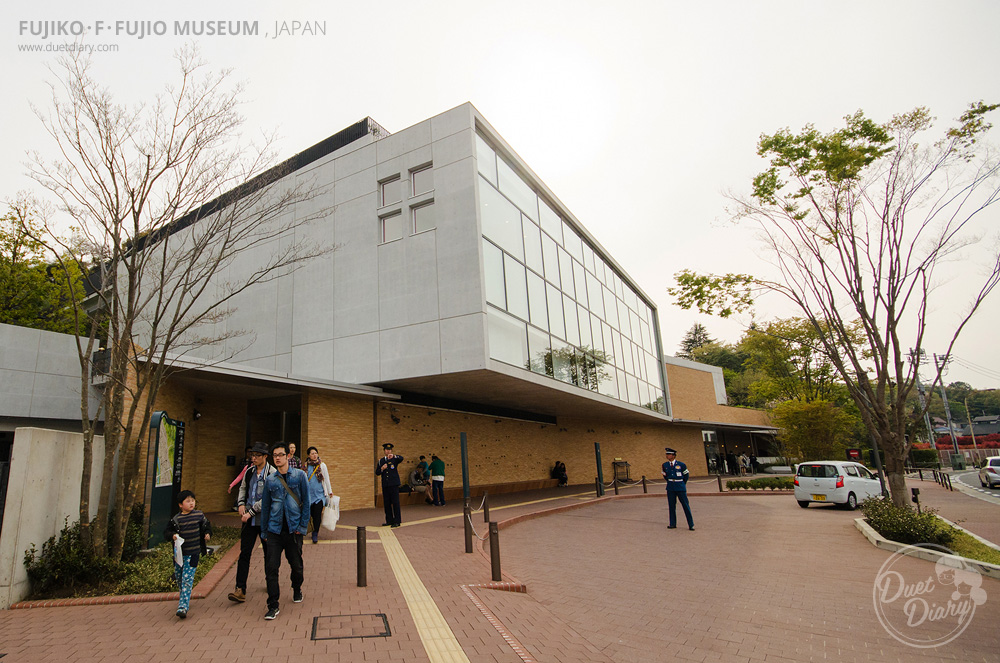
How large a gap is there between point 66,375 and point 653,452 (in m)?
31.1

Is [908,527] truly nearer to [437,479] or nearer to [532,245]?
[437,479]

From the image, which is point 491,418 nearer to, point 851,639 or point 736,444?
point 851,639

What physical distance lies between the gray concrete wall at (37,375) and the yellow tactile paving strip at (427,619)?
40.2 ft

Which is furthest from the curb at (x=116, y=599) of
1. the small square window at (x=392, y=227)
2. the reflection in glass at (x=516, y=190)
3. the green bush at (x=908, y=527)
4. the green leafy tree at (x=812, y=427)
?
the green leafy tree at (x=812, y=427)

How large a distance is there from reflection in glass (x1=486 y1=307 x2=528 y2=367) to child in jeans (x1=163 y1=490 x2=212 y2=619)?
995 cm

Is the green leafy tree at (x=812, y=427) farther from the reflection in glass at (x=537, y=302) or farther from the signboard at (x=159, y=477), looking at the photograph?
the signboard at (x=159, y=477)

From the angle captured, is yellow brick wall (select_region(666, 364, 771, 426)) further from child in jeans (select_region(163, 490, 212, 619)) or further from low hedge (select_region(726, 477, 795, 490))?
child in jeans (select_region(163, 490, 212, 619))

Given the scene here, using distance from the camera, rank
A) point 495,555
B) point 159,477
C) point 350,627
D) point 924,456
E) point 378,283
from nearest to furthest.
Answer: point 350,627 → point 495,555 → point 159,477 → point 378,283 → point 924,456

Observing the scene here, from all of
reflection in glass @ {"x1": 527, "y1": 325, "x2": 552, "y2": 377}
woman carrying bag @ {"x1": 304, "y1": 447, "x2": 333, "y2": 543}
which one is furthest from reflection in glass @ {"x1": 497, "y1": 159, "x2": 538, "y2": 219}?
woman carrying bag @ {"x1": 304, "y1": 447, "x2": 333, "y2": 543}

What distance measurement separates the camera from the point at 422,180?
691 inches

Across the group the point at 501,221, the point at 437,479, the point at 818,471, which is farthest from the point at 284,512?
the point at 818,471

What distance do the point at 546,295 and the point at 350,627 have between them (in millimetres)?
15540

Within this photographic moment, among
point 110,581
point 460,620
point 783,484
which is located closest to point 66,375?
point 110,581

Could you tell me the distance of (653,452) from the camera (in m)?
35.6
